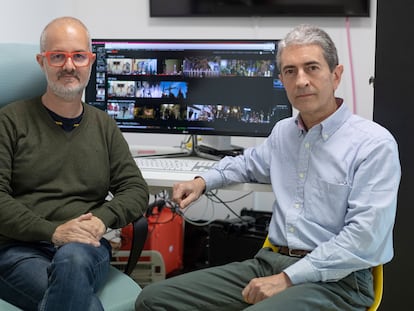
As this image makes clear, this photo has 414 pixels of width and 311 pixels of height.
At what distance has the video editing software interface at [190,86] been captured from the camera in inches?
98.2

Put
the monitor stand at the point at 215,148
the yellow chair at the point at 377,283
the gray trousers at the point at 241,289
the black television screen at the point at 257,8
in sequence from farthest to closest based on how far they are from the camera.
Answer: the black television screen at the point at 257,8 → the monitor stand at the point at 215,148 → the yellow chair at the point at 377,283 → the gray trousers at the point at 241,289

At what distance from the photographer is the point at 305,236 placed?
1.72 metres

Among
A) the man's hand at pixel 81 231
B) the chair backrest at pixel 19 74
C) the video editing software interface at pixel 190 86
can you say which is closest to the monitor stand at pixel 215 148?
the video editing software interface at pixel 190 86

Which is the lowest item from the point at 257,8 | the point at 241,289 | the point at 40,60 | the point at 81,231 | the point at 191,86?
the point at 241,289

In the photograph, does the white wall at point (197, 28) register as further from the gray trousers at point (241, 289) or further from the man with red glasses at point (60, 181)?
the gray trousers at point (241, 289)

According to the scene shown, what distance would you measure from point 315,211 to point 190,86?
1.06 meters

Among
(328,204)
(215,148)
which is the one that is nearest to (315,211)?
(328,204)

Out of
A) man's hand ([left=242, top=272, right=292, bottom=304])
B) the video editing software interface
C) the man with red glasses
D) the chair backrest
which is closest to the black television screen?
the video editing software interface

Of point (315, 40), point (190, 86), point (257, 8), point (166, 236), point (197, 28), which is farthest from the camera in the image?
point (197, 28)

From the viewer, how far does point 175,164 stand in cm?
245

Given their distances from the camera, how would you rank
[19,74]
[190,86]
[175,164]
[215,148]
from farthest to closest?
1. [215,148]
2. [190,86]
3. [175,164]
4. [19,74]

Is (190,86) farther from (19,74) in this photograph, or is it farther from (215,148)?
(19,74)

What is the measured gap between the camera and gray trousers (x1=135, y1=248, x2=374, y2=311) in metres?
1.56

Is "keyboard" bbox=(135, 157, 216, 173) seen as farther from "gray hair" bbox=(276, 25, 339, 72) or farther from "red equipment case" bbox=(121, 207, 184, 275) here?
"gray hair" bbox=(276, 25, 339, 72)
